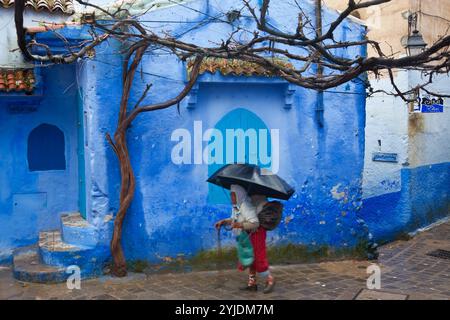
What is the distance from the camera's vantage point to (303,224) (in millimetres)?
8484

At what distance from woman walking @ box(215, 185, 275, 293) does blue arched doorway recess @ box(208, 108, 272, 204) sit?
125 centimetres

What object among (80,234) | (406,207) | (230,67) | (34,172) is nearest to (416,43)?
(406,207)

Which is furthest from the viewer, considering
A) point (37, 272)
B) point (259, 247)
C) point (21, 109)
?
point (21, 109)

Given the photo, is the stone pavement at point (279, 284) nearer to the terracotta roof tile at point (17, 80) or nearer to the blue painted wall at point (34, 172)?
the blue painted wall at point (34, 172)

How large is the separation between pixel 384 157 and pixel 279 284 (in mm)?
5254

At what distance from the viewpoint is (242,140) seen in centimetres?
815

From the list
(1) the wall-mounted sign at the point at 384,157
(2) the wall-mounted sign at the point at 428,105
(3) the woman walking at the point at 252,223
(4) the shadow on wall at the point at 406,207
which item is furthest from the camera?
(1) the wall-mounted sign at the point at 384,157

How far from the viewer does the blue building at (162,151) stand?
7.37m

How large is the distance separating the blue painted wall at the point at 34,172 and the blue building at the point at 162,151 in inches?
0.7

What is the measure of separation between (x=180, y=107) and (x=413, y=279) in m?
4.65

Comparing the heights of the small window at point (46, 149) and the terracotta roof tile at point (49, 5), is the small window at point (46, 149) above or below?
below

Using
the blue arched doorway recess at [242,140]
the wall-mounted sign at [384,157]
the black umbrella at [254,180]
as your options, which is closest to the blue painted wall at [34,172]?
the blue arched doorway recess at [242,140]

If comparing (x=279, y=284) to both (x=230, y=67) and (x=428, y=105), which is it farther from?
(x=428, y=105)

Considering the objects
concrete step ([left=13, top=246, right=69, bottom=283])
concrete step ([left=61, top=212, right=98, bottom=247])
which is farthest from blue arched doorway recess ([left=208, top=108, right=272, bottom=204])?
concrete step ([left=13, top=246, right=69, bottom=283])
